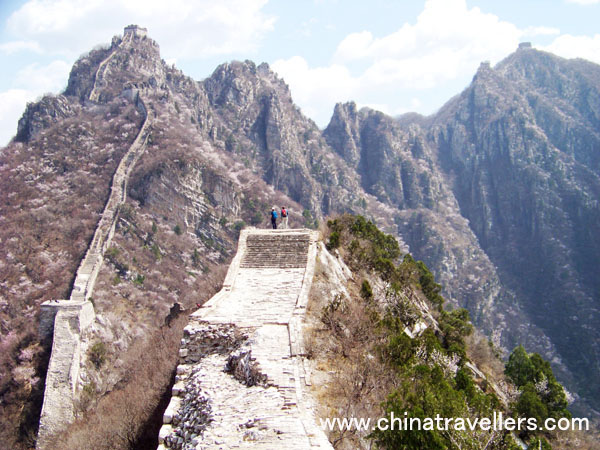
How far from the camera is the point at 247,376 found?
33.4 ft

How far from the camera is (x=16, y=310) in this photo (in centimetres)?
4103

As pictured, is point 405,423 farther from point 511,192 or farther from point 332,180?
point 511,192

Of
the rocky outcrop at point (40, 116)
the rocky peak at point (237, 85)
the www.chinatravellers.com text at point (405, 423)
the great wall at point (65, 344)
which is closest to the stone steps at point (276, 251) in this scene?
the www.chinatravellers.com text at point (405, 423)

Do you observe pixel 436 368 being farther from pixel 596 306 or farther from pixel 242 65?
pixel 242 65

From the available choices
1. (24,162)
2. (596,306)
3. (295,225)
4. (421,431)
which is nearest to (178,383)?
(421,431)

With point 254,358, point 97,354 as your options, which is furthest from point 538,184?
point 254,358

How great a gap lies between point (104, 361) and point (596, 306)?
4265 inches

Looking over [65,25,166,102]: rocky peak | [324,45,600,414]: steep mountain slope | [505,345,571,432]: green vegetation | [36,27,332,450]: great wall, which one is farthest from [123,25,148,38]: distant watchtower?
[505,345,571,432]: green vegetation

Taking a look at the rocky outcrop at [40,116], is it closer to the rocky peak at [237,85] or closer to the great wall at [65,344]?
the great wall at [65,344]

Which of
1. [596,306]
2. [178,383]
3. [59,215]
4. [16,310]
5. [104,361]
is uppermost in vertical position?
[59,215]

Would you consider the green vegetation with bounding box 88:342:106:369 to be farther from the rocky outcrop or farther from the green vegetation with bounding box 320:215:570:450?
the rocky outcrop

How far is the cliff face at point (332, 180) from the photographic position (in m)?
59.1

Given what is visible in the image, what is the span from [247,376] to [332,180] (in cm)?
11590

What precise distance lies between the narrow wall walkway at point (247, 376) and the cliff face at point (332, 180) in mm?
28034
